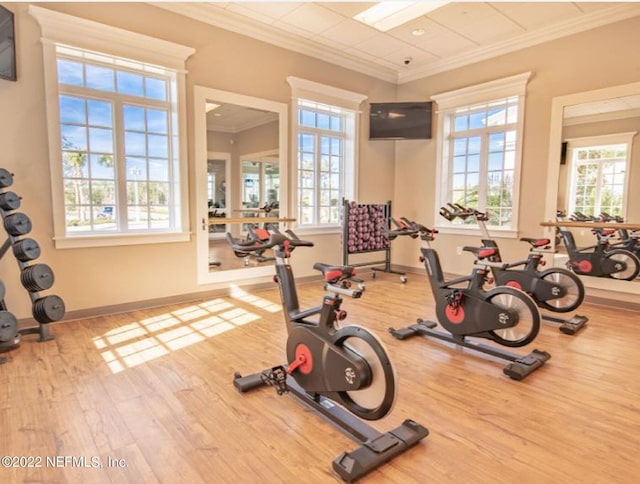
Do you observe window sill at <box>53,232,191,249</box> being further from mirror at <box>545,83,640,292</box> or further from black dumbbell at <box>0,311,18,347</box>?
mirror at <box>545,83,640,292</box>

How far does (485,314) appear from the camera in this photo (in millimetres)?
2980

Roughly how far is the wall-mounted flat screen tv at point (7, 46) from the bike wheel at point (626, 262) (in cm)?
669

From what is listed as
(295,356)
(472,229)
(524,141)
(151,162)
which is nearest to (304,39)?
(151,162)

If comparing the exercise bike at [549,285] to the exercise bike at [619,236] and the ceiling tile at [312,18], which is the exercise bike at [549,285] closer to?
the exercise bike at [619,236]

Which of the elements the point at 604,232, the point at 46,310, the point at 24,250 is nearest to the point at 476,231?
the point at 604,232

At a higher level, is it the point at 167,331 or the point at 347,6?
the point at 347,6

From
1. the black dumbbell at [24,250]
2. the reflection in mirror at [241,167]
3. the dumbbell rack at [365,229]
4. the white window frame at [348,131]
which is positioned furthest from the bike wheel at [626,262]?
the black dumbbell at [24,250]

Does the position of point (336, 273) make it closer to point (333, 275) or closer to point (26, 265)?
point (333, 275)

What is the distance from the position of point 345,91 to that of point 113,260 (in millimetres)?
4188

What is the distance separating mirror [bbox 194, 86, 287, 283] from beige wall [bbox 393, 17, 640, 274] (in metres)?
2.46

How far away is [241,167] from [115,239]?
194cm

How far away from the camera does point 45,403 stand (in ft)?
7.65

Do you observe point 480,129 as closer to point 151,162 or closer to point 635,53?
point 635,53

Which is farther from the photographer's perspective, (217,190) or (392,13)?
(217,190)
